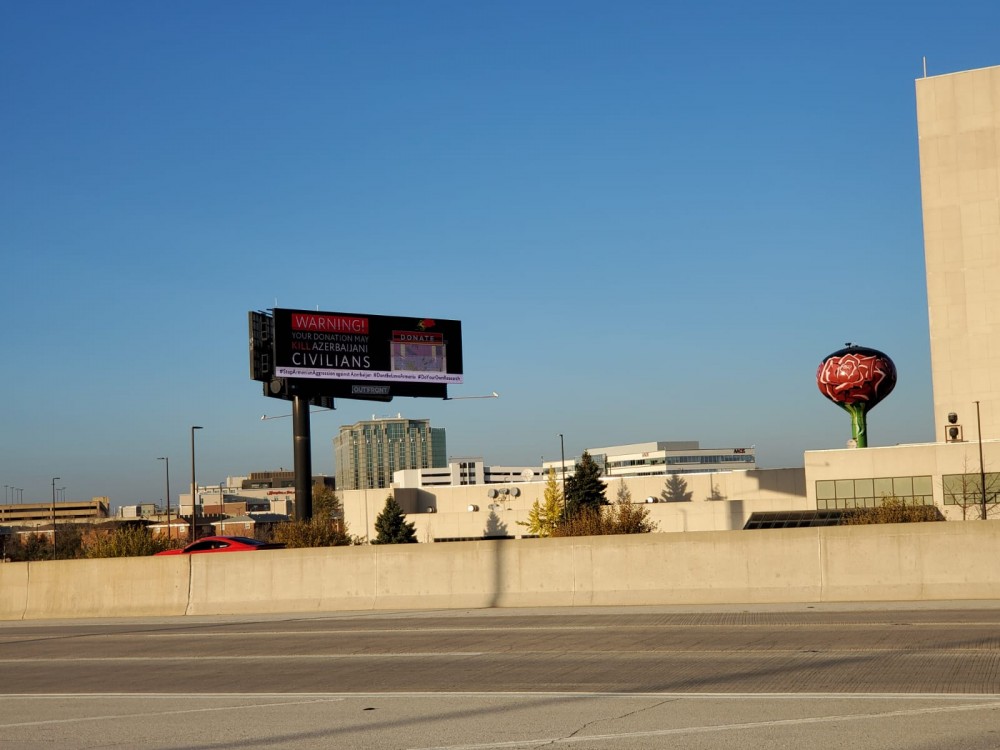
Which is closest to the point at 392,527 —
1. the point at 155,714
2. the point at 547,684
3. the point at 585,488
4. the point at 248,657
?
the point at 585,488

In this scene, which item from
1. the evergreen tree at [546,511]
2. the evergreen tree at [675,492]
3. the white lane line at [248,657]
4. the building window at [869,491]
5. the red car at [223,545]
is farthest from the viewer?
the evergreen tree at [546,511]

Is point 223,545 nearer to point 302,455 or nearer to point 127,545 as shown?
point 127,545

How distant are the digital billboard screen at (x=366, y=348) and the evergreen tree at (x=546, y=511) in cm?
3552

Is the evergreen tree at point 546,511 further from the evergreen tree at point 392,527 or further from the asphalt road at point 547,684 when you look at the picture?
the asphalt road at point 547,684

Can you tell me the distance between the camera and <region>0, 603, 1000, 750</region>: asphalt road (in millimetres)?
9500

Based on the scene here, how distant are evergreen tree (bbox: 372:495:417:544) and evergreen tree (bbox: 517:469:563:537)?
9284mm

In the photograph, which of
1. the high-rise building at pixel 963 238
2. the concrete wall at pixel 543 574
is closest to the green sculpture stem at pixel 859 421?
the high-rise building at pixel 963 238

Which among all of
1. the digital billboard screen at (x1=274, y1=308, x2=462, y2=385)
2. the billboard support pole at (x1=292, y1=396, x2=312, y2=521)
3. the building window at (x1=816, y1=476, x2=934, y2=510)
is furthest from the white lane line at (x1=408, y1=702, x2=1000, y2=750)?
the building window at (x1=816, y1=476, x2=934, y2=510)

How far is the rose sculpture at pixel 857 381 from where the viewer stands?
208 ft

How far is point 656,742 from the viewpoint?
8977 millimetres

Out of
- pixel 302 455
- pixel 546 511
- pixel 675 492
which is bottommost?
pixel 546 511

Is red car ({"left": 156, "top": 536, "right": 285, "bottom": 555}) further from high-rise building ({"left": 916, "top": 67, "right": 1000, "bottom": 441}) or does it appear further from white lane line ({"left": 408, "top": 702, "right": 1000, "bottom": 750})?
high-rise building ({"left": 916, "top": 67, "right": 1000, "bottom": 441})

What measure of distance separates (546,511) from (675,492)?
1018 centimetres

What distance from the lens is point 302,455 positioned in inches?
1905
